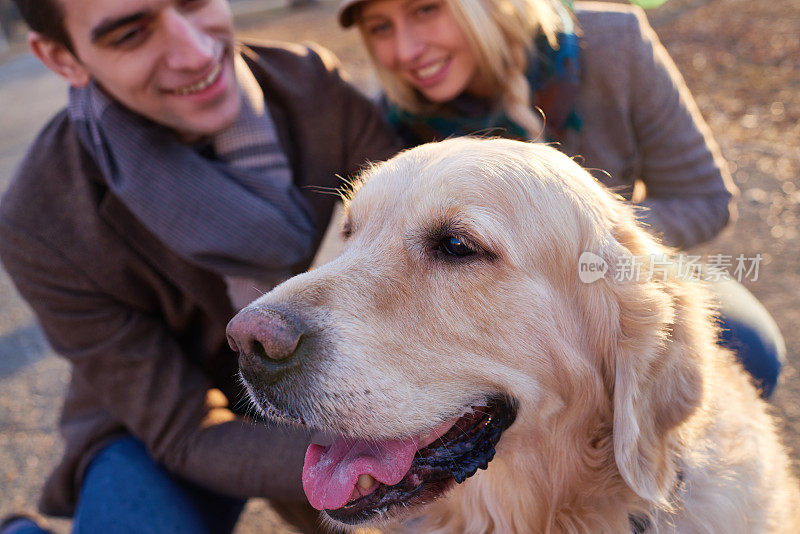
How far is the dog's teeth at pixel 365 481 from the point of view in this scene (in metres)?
1.77

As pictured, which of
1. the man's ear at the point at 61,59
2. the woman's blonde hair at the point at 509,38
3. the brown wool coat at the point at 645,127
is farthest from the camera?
the brown wool coat at the point at 645,127

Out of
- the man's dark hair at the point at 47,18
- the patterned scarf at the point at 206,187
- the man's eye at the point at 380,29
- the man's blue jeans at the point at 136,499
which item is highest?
the man's eye at the point at 380,29

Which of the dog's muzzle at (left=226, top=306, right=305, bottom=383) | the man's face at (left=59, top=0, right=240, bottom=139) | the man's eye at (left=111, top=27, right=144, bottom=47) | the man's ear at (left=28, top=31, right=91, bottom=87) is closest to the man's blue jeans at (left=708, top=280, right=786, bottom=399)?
the dog's muzzle at (left=226, top=306, right=305, bottom=383)

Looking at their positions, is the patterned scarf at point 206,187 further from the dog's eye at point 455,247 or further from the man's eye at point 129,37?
the dog's eye at point 455,247

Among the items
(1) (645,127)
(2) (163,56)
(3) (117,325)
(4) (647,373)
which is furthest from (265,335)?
(1) (645,127)

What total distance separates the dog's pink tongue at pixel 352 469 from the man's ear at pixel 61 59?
1856mm

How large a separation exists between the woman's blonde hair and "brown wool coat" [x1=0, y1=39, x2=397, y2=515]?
148cm

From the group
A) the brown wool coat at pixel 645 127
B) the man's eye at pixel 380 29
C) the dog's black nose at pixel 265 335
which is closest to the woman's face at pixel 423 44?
the man's eye at pixel 380 29

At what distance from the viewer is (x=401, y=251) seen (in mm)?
1827

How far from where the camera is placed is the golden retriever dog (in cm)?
167

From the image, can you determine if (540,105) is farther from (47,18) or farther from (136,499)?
(136,499)

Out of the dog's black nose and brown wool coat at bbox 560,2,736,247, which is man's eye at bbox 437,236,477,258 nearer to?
the dog's black nose

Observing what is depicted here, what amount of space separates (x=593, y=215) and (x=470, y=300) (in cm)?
47

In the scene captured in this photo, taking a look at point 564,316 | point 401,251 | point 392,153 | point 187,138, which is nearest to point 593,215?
point 564,316
